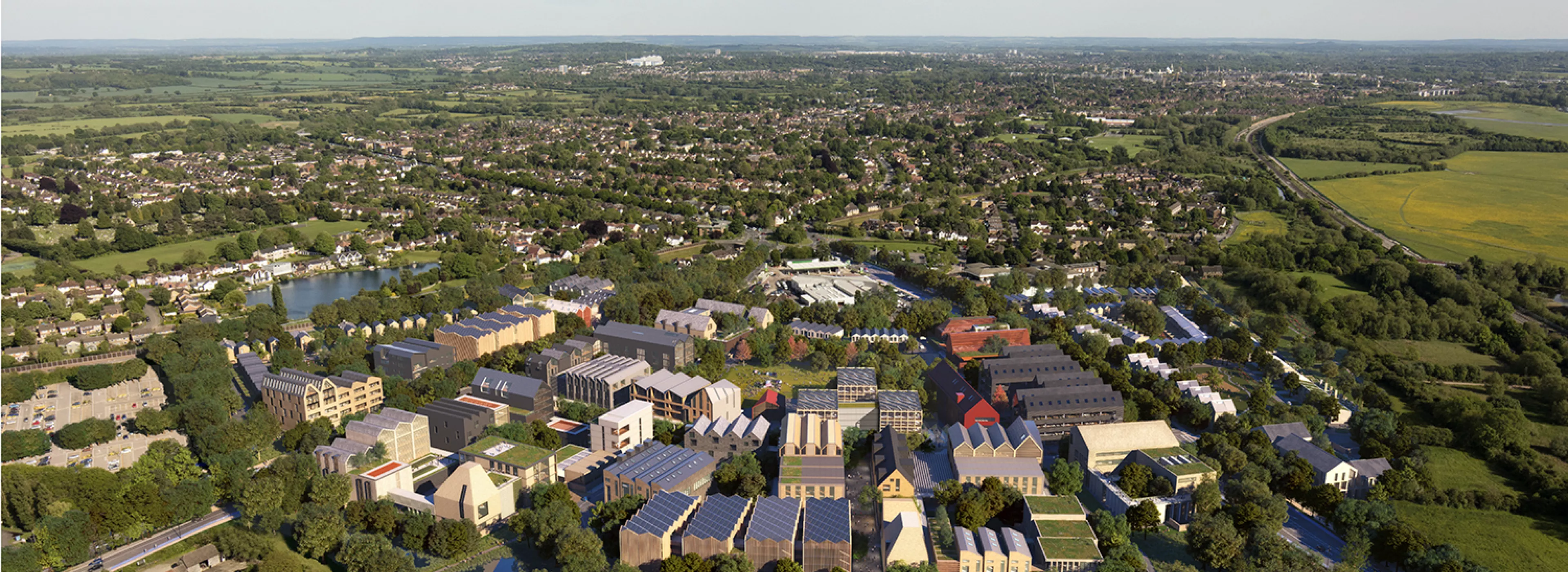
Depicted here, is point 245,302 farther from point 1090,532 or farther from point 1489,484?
point 1489,484

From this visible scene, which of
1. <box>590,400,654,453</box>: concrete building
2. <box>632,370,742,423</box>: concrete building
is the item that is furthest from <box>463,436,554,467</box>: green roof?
<box>632,370,742,423</box>: concrete building

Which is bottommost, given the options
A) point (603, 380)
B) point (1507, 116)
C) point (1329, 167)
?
point (603, 380)

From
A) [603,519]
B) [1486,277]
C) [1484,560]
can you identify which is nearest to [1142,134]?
[1486,277]

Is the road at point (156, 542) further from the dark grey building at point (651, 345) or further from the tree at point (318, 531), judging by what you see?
the dark grey building at point (651, 345)

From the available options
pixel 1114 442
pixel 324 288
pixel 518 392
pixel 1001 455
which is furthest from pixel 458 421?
pixel 324 288

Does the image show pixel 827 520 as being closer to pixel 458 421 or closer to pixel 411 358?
pixel 458 421

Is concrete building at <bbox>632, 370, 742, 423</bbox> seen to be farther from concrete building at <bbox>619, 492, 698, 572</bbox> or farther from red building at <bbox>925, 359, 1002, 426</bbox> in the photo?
concrete building at <bbox>619, 492, 698, 572</bbox>
